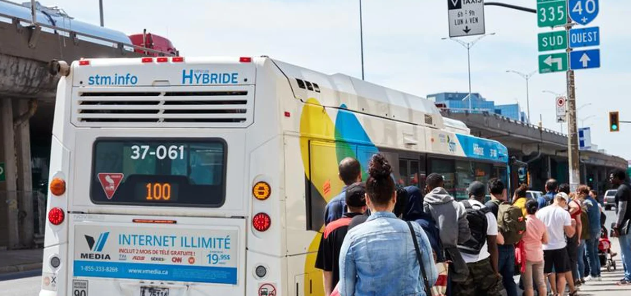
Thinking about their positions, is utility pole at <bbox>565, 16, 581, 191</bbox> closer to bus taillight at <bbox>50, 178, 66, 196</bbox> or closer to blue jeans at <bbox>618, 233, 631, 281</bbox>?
blue jeans at <bbox>618, 233, 631, 281</bbox>

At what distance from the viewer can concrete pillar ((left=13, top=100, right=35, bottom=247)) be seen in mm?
25312

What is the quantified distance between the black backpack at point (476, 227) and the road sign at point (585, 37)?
→ 1054cm

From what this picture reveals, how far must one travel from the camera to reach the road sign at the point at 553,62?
1861 centimetres

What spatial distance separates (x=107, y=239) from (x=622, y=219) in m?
9.49

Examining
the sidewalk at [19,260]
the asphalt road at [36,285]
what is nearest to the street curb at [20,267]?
the sidewalk at [19,260]

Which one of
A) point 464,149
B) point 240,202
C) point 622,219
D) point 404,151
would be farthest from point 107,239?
point 622,219

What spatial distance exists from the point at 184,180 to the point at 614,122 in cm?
2409

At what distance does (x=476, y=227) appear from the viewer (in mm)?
9211

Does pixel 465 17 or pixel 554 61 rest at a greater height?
pixel 465 17

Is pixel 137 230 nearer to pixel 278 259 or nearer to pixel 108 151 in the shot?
pixel 108 151

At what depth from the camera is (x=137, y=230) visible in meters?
7.76

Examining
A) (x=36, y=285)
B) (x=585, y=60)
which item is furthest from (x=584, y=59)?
(x=36, y=285)

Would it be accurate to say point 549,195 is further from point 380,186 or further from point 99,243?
point 380,186

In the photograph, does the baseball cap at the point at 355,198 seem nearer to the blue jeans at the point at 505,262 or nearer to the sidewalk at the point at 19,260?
the blue jeans at the point at 505,262
